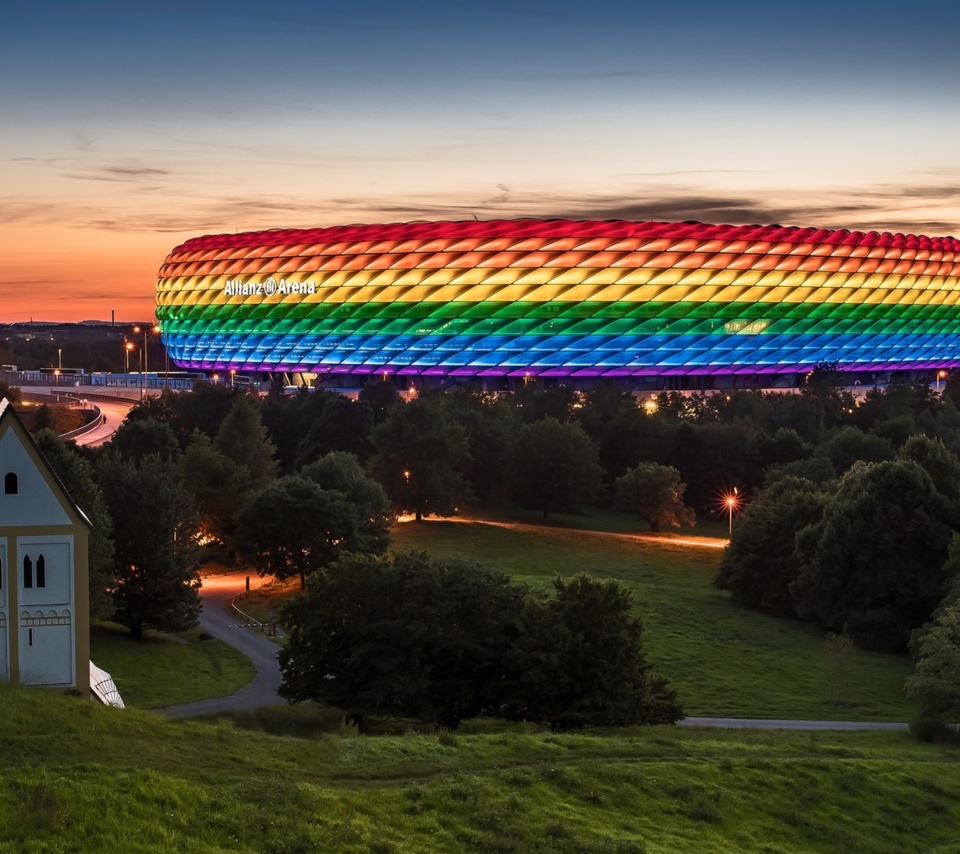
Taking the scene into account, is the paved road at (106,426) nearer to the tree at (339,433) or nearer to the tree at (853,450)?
the tree at (339,433)

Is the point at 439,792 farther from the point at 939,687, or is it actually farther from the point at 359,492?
the point at 359,492

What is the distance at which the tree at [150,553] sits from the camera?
4719 cm

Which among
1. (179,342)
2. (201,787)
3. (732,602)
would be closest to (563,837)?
(201,787)

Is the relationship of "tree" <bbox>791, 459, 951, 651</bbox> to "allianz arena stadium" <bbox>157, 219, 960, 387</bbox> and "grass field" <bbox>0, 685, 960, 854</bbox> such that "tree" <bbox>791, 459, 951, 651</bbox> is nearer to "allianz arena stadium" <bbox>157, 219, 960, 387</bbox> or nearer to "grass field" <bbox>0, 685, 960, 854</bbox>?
"grass field" <bbox>0, 685, 960, 854</bbox>

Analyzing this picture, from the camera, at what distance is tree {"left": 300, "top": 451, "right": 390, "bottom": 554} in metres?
59.7

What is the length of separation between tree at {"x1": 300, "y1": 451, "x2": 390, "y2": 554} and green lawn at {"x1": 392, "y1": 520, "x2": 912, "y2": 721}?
5941 millimetres

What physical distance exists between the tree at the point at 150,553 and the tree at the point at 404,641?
42.6 ft

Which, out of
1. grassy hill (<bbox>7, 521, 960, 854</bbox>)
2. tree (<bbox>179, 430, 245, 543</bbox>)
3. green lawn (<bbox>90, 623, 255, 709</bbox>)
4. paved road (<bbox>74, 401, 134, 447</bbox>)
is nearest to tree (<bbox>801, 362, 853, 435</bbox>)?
tree (<bbox>179, 430, 245, 543</bbox>)

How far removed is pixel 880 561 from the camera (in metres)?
53.6

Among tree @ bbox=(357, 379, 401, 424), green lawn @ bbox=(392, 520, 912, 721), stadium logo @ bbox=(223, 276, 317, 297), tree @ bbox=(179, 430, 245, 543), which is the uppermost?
stadium logo @ bbox=(223, 276, 317, 297)

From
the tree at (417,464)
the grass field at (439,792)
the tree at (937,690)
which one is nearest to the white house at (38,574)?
the grass field at (439,792)

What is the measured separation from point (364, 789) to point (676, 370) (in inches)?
4795

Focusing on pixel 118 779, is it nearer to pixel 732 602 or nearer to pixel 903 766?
pixel 903 766

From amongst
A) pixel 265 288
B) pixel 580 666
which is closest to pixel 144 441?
pixel 580 666
